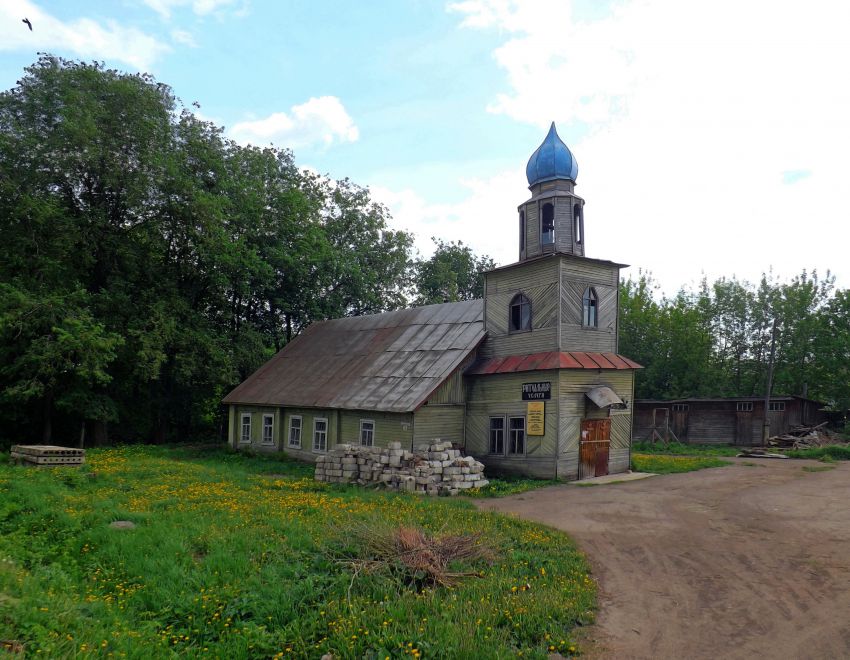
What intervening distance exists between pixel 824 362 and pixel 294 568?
38.9 meters

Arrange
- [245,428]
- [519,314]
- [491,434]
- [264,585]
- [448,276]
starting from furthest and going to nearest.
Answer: [448,276] → [245,428] → [519,314] → [491,434] → [264,585]

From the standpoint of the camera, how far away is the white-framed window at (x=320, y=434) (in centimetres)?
2527

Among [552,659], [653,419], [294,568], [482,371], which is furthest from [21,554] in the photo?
[653,419]

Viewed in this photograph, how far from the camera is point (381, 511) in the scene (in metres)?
14.4

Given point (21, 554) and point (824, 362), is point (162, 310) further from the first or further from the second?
point (824, 362)

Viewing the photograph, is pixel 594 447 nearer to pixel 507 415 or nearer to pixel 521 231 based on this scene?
pixel 507 415

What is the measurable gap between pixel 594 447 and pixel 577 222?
8.65 meters

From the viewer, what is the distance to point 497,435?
22.3 meters

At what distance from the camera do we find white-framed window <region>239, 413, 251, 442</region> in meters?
30.1

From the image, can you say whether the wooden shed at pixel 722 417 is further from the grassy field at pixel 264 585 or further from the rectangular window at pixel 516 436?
the grassy field at pixel 264 585

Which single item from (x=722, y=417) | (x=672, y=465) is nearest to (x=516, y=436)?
(x=672, y=465)

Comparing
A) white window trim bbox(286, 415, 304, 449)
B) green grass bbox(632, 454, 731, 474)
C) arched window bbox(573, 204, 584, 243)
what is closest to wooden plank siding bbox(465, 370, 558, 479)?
green grass bbox(632, 454, 731, 474)

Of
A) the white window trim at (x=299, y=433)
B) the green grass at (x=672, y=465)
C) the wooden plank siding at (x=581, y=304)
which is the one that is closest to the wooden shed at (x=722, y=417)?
the green grass at (x=672, y=465)

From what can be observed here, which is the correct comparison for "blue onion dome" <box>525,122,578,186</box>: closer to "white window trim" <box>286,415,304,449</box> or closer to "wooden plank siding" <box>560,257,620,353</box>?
"wooden plank siding" <box>560,257,620,353</box>
